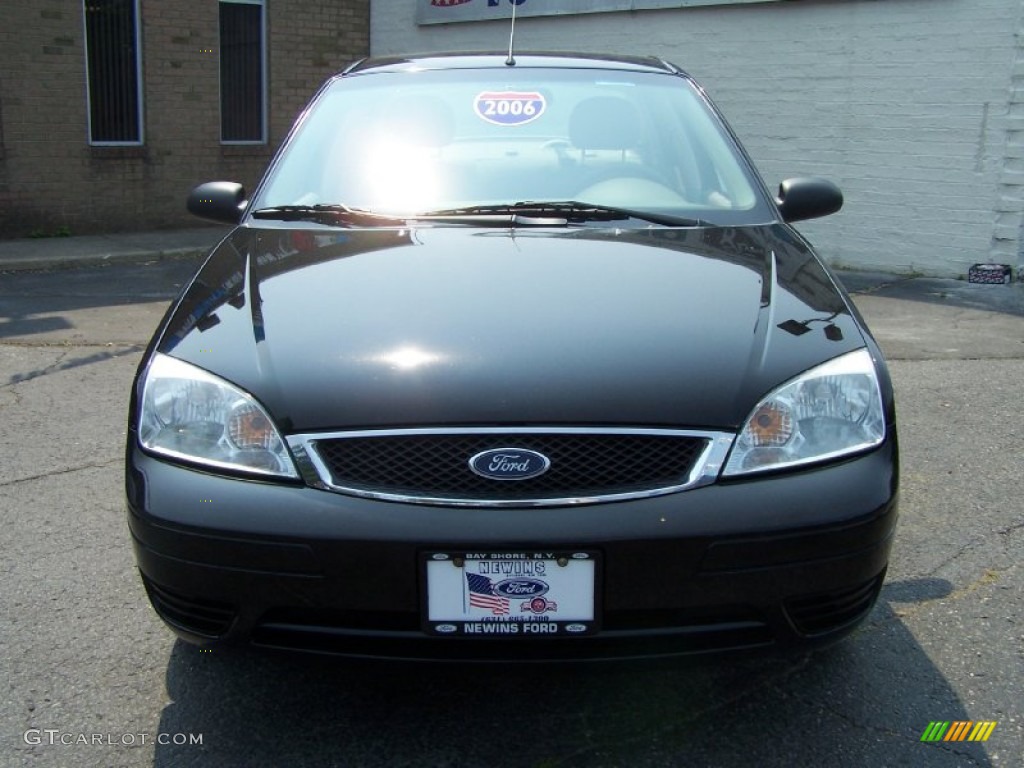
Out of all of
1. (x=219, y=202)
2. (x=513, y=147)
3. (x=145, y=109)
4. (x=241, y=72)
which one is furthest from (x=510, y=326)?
(x=241, y=72)

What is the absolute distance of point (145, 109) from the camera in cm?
1233

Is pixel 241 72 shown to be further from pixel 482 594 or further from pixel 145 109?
pixel 482 594

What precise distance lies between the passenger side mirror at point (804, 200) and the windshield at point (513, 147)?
8.7 inches

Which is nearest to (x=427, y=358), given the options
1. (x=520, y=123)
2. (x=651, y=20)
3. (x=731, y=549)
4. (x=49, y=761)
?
(x=731, y=549)

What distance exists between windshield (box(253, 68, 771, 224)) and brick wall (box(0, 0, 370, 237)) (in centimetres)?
874

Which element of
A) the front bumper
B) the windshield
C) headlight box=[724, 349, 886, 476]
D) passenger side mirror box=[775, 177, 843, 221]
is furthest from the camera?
passenger side mirror box=[775, 177, 843, 221]

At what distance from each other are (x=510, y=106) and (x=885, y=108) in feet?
23.9

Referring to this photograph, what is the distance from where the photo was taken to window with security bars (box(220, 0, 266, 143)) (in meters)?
13.0

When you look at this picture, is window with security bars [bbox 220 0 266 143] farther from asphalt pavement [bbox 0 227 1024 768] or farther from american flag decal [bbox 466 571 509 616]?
american flag decal [bbox 466 571 509 616]

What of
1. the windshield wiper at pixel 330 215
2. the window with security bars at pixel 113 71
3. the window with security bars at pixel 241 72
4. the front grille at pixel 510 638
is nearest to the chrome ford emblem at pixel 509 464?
the front grille at pixel 510 638

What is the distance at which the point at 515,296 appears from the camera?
266 centimetres

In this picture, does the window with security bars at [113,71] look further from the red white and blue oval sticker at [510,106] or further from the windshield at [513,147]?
the red white and blue oval sticker at [510,106]

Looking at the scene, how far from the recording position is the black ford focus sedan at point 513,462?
2.21 meters

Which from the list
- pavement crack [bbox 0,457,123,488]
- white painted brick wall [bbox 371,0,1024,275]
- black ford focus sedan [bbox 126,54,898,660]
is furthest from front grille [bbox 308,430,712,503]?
white painted brick wall [bbox 371,0,1024,275]
